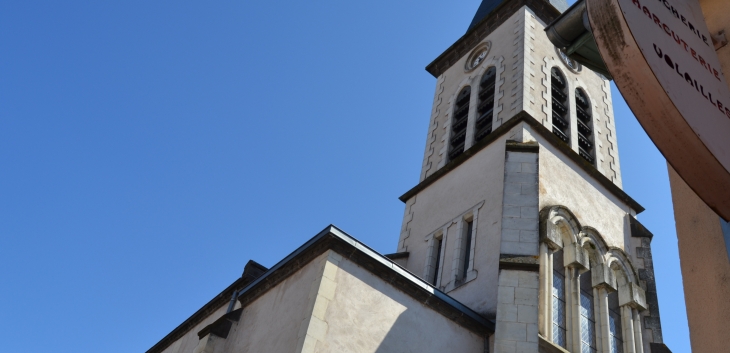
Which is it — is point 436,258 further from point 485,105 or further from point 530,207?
point 485,105

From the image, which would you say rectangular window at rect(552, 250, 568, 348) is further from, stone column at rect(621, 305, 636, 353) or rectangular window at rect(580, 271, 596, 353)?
stone column at rect(621, 305, 636, 353)

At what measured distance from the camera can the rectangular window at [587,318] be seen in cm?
1322

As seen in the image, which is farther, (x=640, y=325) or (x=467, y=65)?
(x=467, y=65)

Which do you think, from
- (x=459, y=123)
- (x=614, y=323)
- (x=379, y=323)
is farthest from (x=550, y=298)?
(x=459, y=123)

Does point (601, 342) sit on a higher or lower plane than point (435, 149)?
lower

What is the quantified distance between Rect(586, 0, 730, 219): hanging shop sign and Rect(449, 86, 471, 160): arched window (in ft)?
47.0

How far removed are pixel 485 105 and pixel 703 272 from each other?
46.9 ft

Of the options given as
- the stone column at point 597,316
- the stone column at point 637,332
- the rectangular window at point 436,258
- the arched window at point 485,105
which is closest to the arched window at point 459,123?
the arched window at point 485,105

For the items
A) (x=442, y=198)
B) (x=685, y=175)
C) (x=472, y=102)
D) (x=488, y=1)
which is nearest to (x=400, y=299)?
(x=442, y=198)

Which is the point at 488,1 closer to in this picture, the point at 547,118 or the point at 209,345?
the point at 547,118

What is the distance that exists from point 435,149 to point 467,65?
3.85 m

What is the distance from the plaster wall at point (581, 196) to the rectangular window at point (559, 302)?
133 cm

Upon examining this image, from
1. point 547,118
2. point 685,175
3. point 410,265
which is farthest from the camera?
point 547,118

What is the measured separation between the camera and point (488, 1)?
82.2ft
